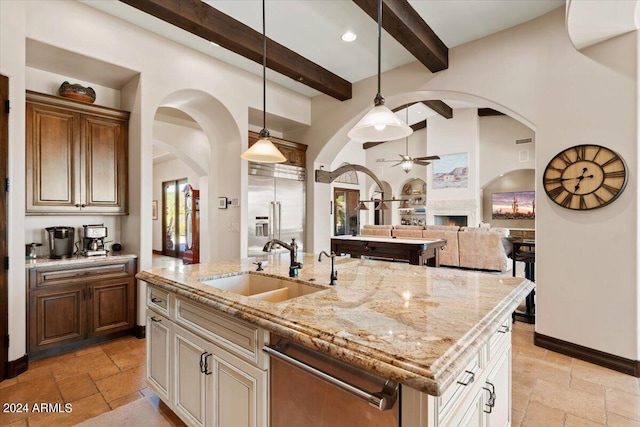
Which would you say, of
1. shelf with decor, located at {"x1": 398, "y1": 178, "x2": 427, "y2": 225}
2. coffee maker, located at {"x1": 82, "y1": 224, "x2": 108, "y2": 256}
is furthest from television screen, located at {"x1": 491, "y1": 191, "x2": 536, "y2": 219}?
coffee maker, located at {"x1": 82, "y1": 224, "x2": 108, "y2": 256}

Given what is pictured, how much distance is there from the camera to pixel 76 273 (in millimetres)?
3078

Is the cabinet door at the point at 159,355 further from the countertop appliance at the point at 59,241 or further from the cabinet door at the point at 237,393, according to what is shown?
the countertop appliance at the point at 59,241

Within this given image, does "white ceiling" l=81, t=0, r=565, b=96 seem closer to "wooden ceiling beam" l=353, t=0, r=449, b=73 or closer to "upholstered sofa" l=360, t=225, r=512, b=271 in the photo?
"wooden ceiling beam" l=353, t=0, r=449, b=73

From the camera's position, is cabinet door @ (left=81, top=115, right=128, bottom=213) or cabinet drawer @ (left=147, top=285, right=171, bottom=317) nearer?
cabinet drawer @ (left=147, top=285, right=171, bottom=317)

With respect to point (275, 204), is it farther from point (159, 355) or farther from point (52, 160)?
point (159, 355)

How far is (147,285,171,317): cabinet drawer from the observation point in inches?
77.0

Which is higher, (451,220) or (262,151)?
(262,151)

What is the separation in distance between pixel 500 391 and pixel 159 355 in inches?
79.4

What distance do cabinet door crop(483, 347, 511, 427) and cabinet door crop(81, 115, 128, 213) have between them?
3.84 meters

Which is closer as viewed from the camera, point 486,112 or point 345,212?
point 486,112

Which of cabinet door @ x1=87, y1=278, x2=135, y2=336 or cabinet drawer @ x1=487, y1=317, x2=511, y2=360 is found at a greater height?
cabinet drawer @ x1=487, y1=317, x2=511, y2=360

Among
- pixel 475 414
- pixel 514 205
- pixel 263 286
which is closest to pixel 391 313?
pixel 475 414

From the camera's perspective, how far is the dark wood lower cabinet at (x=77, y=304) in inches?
113

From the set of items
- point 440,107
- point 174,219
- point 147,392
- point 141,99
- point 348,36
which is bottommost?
point 147,392
